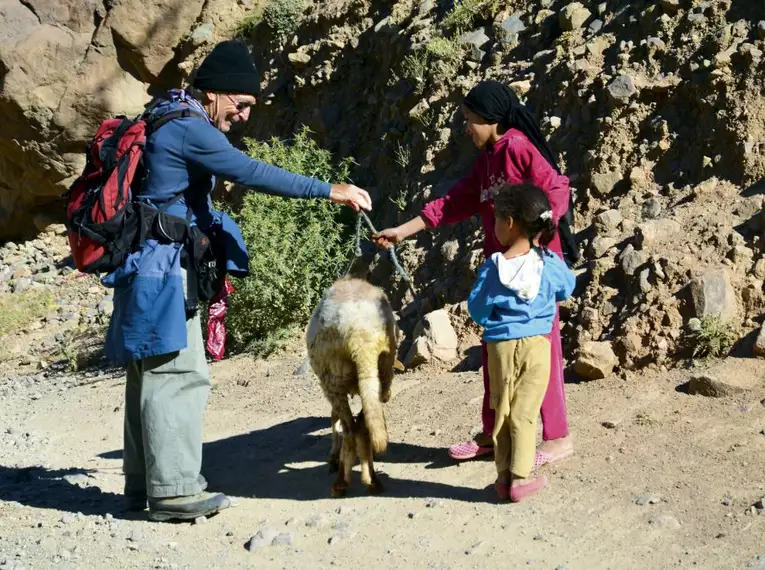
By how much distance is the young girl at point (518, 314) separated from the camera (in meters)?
4.58

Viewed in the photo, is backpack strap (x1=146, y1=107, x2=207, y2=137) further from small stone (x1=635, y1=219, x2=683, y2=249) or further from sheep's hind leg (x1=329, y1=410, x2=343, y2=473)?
small stone (x1=635, y1=219, x2=683, y2=249)

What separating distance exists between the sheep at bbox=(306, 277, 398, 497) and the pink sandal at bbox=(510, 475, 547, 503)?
69 cm

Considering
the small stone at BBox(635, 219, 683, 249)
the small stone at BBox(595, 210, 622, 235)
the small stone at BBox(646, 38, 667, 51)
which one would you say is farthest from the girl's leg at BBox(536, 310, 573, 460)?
the small stone at BBox(646, 38, 667, 51)

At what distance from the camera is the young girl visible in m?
4.58

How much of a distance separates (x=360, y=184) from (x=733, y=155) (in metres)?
4.04

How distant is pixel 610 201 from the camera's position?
7.45 meters

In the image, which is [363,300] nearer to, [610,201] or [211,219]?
[211,219]

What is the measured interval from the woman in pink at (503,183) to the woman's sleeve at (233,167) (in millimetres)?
616

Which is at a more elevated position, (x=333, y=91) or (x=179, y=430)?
(x=333, y=91)

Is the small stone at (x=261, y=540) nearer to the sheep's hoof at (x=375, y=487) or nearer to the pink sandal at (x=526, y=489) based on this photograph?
the sheep's hoof at (x=375, y=487)

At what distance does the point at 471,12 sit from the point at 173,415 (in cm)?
581

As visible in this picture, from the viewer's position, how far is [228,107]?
506 cm

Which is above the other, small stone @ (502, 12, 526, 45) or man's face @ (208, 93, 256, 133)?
small stone @ (502, 12, 526, 45)

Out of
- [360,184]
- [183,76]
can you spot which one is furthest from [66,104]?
[360,184]
